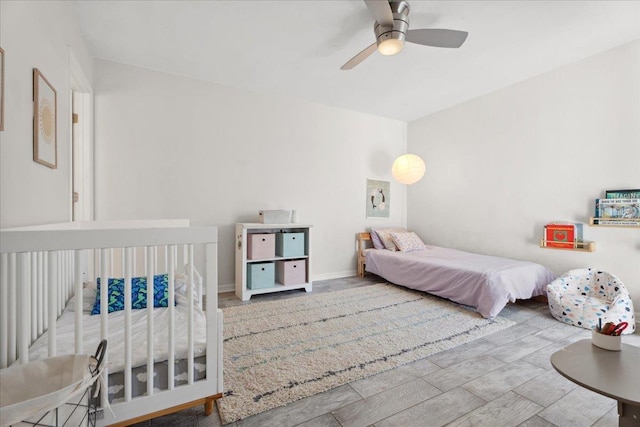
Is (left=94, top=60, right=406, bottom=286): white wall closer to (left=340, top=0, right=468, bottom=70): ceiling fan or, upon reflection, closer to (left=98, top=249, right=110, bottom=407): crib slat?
(left=340, top=0, right=468, bottom=70): ceiling fan

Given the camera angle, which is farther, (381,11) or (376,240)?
(376,240)

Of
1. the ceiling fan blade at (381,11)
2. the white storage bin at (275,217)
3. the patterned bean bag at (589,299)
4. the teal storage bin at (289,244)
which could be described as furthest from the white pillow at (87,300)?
the patterned bean bag at (589,299)

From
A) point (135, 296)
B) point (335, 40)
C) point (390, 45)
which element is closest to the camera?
point (135, 296)

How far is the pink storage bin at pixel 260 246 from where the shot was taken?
3158 mm

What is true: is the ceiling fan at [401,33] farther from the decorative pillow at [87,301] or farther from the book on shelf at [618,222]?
the decorative pillow at [87,301]

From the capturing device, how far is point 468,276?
2779 millimetres

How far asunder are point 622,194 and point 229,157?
3.90m

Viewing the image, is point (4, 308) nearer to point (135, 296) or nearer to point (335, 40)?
point (135, 296)

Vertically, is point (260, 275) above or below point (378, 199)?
below

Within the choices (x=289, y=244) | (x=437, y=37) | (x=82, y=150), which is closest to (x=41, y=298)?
(x=82, y=150)

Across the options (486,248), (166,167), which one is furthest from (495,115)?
(166,167)

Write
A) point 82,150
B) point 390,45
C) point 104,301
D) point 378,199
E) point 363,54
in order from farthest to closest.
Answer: point 378,199
point 82,150
point 363,54
point 390,45
point 104,301

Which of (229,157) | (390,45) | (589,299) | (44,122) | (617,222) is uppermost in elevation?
(390,45)

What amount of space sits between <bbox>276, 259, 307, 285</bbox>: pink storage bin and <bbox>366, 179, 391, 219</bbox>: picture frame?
4.87 ft
